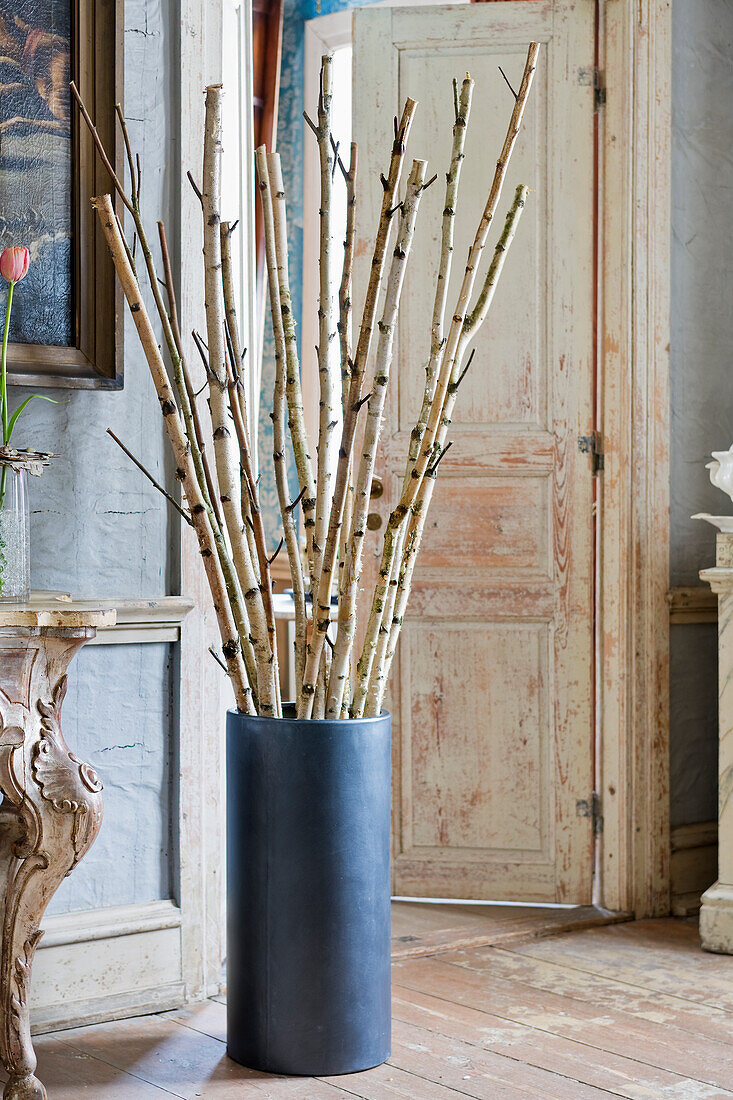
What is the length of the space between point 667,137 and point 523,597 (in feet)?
4.04

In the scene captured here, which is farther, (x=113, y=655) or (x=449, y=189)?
(x=113, y=655)

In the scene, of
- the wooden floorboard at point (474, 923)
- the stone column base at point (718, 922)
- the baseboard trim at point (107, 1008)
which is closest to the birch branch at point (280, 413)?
the baseboard trim at point (107, 1008)

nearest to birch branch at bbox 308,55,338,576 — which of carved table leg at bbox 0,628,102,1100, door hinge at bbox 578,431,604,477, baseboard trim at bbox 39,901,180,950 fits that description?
carved table leg at bbox 0,628,102,1100

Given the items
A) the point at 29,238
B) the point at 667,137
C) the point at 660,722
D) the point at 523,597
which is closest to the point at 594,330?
the point at 667,137

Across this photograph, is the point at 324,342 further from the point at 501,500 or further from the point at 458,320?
the point at 501,500

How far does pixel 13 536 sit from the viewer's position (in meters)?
2.09

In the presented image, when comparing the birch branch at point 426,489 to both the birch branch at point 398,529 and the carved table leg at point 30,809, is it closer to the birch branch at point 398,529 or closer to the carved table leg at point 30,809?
the birch branch at point 398,529

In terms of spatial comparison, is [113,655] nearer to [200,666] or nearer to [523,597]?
[200,666]

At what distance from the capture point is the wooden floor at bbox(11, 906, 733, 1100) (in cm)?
208

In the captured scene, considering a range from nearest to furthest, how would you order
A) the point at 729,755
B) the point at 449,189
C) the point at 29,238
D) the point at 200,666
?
1. the point at 449,189
2. the point at 29,238
3. the point at 200,666
4. the point at 729,755

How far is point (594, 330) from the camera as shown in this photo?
3283 millimetres

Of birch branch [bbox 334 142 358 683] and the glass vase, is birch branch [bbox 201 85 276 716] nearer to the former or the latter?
birch branch [bbox 334 142 358 683]

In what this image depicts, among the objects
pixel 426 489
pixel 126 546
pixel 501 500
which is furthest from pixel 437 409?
pixel 501 500

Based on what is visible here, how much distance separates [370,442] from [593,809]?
5.04ft
